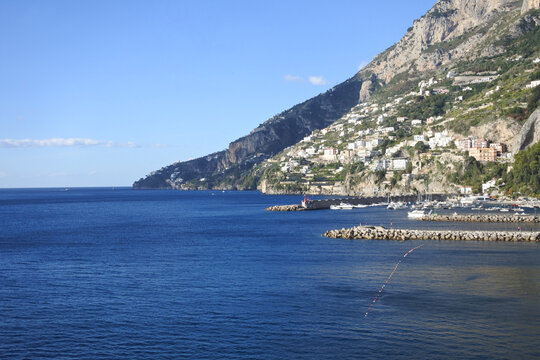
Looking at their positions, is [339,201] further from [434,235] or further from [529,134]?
[434,235]

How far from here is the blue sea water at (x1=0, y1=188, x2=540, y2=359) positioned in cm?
2612

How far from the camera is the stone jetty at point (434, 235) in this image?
6378 centimetres

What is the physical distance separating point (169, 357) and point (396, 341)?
11.2m

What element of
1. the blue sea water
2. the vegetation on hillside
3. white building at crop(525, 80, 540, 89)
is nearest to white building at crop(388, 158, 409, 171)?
white building at crop(525, 80, 540, 89)

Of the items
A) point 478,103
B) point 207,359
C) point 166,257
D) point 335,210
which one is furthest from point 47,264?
point 478,103

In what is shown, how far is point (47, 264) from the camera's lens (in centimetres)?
5128

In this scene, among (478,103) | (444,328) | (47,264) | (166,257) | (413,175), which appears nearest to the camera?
(444,328)

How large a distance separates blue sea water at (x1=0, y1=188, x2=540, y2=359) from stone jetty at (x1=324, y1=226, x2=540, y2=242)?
329 centimetres

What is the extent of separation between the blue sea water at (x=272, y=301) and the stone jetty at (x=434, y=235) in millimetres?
3290

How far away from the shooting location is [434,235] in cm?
6681

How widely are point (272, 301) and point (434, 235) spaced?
38306 mm

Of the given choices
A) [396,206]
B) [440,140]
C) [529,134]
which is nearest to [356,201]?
[396,206]

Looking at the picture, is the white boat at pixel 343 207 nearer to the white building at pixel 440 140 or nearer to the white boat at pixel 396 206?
the white boat at pixel 396 206

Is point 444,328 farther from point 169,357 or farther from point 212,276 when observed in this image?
point 212,276
